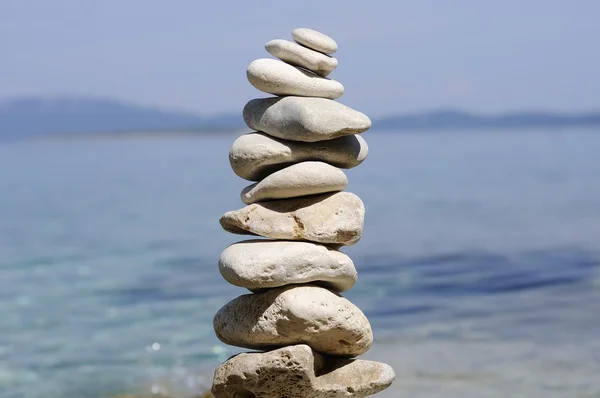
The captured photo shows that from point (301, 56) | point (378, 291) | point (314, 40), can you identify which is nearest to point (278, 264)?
point (301, 56)

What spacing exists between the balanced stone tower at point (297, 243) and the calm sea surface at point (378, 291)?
4.15 meters

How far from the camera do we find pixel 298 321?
6797 mm

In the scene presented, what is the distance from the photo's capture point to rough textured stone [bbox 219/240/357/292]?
6852 millimetres

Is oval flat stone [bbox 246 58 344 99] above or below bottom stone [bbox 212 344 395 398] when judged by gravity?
above

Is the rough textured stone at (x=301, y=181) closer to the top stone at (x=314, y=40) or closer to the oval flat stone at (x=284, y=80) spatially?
the oval flat stone at (x=284, y=80)

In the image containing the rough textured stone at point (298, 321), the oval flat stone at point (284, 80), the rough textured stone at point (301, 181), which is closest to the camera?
the rough textured stone at point (298, 321)

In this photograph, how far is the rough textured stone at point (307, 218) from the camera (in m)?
7.05

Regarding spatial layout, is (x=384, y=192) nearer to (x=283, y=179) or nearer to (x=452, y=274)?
(x=452, y=274)

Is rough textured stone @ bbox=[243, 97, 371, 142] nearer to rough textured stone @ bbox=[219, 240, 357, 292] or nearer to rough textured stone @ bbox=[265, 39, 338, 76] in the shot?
rough textured stone @ bbox=[265, 39, 338, 76]

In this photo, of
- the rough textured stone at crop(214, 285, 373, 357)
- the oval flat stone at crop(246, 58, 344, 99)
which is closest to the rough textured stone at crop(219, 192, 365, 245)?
the rough textured stone at crop(214, 285, 373, 357)

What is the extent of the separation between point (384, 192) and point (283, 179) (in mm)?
29395

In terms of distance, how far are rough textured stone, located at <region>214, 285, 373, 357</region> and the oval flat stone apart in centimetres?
138

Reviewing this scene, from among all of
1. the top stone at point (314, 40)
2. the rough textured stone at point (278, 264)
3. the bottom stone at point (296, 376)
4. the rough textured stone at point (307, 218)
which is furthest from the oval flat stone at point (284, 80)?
the bottom stone at point (296, 376)

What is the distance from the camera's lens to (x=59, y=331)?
15062 millimetres
